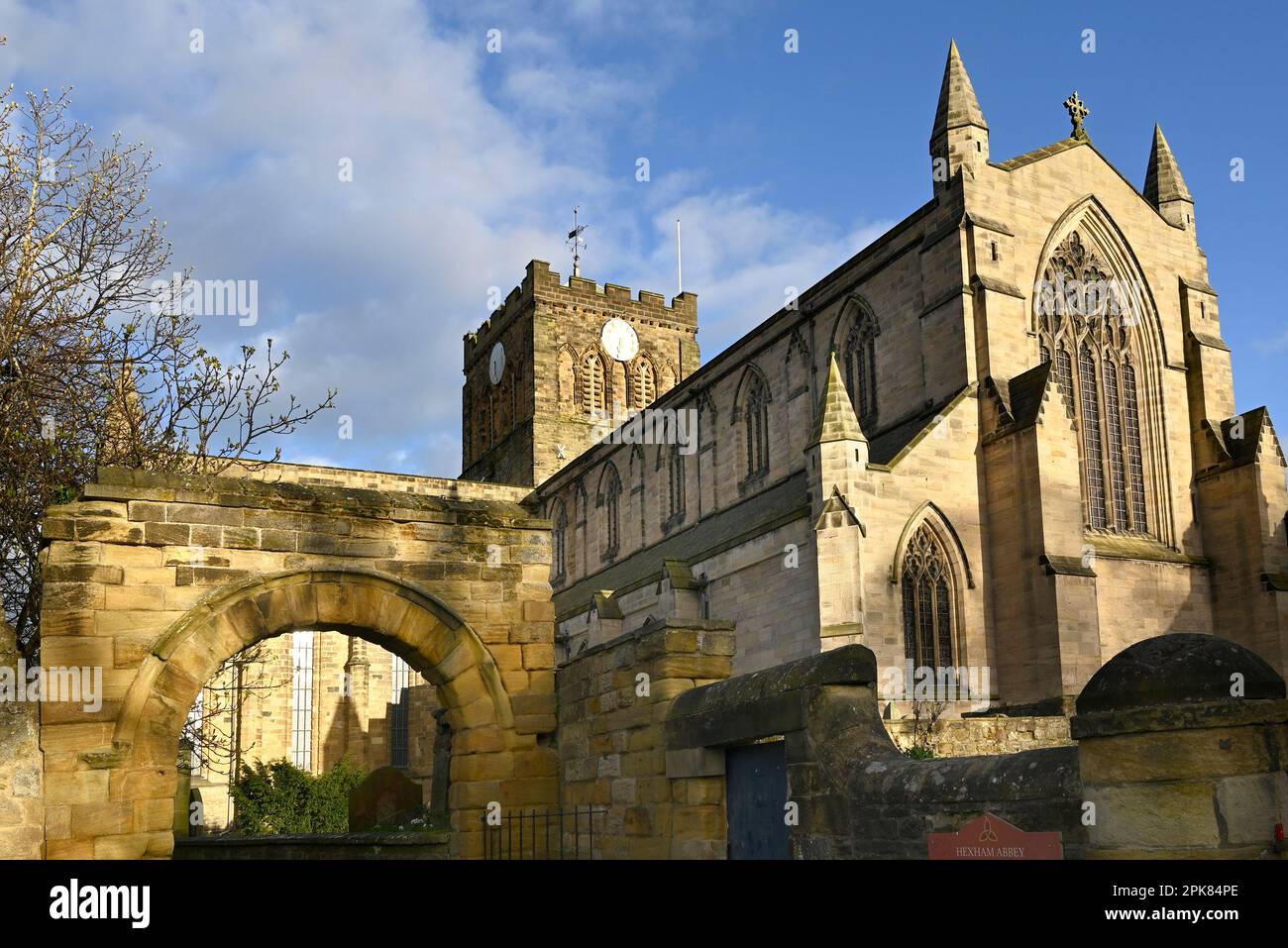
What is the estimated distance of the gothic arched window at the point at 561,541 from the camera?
44812 mm

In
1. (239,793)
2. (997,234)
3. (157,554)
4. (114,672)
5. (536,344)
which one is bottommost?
(239,793)

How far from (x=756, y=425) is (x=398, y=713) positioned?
18480mm

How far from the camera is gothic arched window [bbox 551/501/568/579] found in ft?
147

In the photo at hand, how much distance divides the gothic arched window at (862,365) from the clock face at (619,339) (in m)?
25.1

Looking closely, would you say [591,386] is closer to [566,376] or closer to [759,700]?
[566,376]

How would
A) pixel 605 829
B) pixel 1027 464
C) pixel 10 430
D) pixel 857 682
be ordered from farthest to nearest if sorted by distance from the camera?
pixel 1027 464
pixel 10 430
pixel 605 829
pixel 857 682

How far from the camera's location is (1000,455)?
24.8 meters

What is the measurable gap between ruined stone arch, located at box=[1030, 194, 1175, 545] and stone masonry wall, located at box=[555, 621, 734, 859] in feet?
57.8

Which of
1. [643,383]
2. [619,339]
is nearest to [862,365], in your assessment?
[643,383]

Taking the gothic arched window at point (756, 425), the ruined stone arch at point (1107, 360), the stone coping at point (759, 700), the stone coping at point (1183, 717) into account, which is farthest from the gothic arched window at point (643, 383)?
the stone coping at point (1183, 717)

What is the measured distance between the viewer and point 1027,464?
24109 mm

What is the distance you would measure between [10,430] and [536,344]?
39624mm
